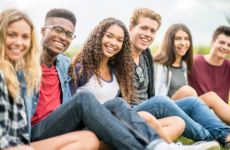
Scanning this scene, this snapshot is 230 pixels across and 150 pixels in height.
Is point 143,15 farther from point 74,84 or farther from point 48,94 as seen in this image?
point 48,94

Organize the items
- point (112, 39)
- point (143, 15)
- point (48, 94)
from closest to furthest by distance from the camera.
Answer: point (48, 94), point (112, 39), point (143, 15)

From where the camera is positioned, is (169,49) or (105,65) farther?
(169,49)

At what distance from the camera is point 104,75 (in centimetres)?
278

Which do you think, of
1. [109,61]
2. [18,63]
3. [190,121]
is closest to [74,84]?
[109,61]

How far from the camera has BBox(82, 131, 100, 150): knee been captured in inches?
71.2

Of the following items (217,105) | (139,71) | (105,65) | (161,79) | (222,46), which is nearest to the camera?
(105,65)

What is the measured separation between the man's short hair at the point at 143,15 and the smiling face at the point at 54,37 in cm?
138

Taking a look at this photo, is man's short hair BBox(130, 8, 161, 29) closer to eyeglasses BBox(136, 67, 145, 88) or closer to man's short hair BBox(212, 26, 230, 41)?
eyeglasses BBox(136, 67, 145, 88)

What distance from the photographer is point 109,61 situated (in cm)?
300

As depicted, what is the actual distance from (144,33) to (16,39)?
79.2 inches

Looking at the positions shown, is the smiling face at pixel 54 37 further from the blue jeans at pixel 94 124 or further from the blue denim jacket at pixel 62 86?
the blue jeans at pixel 94 124

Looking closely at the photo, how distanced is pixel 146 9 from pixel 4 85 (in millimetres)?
2396

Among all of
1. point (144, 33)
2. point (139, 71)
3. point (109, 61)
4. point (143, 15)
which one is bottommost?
point (139, 71)

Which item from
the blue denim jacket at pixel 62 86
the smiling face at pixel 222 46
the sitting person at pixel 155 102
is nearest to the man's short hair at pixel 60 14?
the blue denim jacket at pixel 62 86
